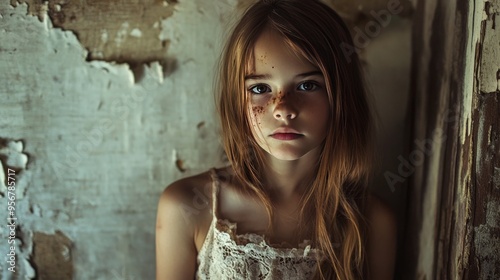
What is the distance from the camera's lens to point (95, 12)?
1.15 metres

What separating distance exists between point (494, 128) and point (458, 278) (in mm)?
296

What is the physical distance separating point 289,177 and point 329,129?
15 centimetres

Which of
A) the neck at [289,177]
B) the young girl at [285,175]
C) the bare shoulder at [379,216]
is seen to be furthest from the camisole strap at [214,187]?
the bare shoulder at [379,216]

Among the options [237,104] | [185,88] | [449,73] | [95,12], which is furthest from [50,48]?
[449,73]

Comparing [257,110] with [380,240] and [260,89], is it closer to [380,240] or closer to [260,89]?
[260,89]

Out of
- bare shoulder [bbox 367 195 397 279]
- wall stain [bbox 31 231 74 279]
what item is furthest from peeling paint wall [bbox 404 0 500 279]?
wall stain [bbox 31 231 74 279]

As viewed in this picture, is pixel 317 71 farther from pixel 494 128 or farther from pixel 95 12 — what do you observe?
pixel 95 12

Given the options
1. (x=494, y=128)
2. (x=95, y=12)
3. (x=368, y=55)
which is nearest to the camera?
(x=494, y=128)

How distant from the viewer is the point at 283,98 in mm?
983

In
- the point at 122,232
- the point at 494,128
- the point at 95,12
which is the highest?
the point at 95,12

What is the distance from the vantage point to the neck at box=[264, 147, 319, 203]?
1129mm

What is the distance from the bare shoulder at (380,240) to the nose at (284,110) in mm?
343

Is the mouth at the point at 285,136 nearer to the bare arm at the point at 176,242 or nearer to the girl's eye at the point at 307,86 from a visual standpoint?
the girl's eye at the point at 307,86

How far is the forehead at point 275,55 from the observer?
98 centimetres
